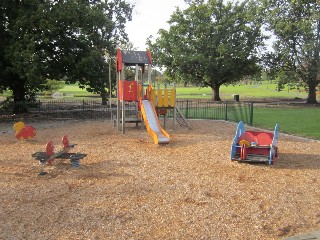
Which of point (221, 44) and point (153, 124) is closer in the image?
point (153, 124)

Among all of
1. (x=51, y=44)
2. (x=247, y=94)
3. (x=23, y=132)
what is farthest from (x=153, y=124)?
(x=247, y=94)

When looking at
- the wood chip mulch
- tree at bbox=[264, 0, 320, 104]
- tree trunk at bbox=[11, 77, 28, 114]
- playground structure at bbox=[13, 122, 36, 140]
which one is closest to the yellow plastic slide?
the wood chip mulch

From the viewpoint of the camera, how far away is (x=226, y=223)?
5020 millimetres

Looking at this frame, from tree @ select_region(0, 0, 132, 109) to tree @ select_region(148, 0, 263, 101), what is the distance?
48.3ft

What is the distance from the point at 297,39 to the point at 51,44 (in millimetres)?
24806

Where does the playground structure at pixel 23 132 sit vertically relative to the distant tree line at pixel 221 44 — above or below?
below

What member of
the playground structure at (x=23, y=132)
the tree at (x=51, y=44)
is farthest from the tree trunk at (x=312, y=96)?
the playground structure at (x=23, y=132)

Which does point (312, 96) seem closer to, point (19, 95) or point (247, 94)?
point (247, 94)

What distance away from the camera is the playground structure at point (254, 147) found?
8.71m

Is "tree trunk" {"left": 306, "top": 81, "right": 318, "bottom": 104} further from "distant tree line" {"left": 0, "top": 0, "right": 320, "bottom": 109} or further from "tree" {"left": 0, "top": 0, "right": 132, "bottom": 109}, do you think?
"tree" {"left": 0, "top": 0, "right": 132, "bottom": 109}

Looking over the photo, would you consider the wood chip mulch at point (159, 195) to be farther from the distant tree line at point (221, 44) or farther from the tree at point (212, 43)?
the tree at point (212, 43)

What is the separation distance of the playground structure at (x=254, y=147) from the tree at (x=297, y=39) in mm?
26232

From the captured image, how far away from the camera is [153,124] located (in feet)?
41.9

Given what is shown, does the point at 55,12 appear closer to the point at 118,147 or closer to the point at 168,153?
the point at 118,147
